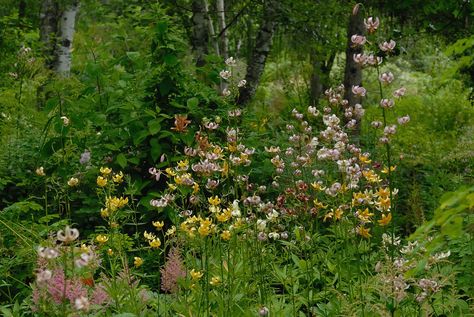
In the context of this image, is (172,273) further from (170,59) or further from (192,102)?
(170,59)

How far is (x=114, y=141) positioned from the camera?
5.36 metres

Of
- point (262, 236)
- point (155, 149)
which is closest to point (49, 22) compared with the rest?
point (155, 149)

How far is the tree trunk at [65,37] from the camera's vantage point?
10.4 metres

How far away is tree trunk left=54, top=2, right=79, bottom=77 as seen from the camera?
10414mm

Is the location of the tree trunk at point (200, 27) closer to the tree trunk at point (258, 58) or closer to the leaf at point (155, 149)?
the tree trunk at point (258, 58)

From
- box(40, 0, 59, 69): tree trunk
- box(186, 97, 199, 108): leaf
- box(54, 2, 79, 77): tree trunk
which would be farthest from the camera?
box(40, 0, 59, 69): tree trunk

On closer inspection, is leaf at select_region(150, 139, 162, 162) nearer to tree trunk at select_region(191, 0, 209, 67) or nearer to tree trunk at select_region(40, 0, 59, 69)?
tree trunk at select_region(191, 0, 209, 67)

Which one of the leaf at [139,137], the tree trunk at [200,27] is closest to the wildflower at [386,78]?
the leaf at [139,137]

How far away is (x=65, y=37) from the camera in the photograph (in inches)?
410

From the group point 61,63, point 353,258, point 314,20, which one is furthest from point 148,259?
point 61,63

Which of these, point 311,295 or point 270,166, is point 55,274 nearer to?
point 311,295

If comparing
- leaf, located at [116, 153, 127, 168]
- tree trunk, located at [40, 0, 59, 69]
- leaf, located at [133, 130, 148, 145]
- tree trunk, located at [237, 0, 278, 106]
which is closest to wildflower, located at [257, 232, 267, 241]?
leaf, located at [116, 153, 127, 168]

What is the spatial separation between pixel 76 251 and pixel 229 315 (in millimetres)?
804

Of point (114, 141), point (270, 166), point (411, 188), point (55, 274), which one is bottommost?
point (411, 188)
